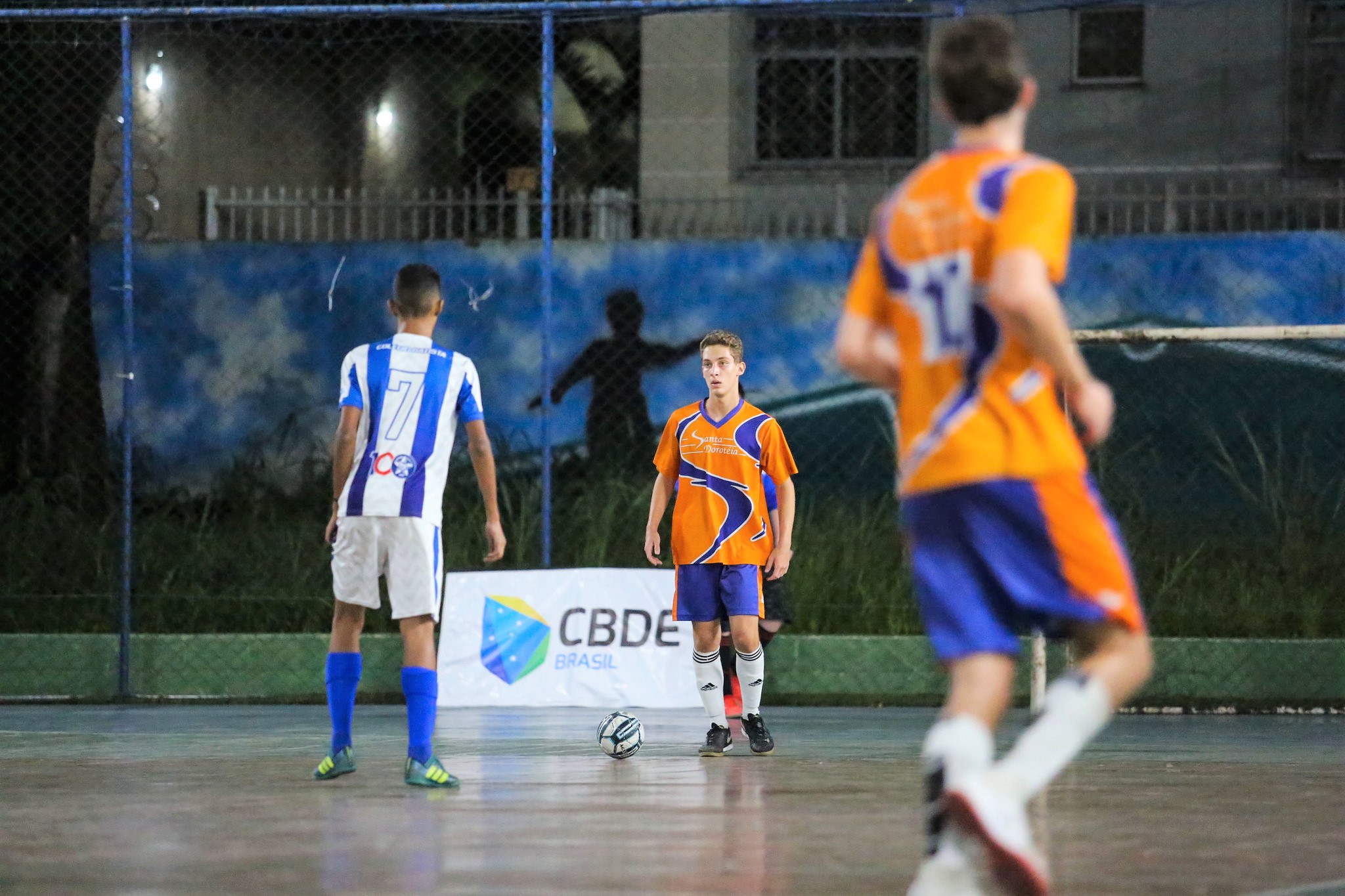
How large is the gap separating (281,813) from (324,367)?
9553mm

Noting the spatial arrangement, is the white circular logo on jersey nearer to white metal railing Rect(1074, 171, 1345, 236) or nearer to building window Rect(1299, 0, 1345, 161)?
white metal railing Rect(1074, 171, 1345, 236)

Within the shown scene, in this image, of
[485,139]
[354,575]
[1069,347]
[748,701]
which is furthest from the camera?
[485,139]

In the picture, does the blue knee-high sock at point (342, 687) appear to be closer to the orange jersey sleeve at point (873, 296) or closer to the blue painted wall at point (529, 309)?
the orange jersey sleeve at point (873, 296)

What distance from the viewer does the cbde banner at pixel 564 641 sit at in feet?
35.0

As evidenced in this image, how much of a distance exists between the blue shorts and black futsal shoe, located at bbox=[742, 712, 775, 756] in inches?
18.0

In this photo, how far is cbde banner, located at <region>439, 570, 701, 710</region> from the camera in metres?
10.7

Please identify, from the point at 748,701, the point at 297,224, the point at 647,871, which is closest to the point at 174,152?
the point at 297,224

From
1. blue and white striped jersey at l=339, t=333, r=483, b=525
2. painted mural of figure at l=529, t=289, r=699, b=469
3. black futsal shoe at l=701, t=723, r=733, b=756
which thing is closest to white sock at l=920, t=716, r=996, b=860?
blue and white striped jersey at l=339, t=333, r=483, b=525

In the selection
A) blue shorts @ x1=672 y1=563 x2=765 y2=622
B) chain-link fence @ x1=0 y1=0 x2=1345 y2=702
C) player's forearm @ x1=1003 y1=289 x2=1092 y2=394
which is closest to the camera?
player's forearm @ x1=1003 y1=289 x2=1092 y2=394

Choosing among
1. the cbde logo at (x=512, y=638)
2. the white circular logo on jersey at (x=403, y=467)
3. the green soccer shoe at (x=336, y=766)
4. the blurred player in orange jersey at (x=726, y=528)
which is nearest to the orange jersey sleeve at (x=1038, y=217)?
the white circular logo on jersey at (x=403, y=467)

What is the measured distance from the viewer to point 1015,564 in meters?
3.69

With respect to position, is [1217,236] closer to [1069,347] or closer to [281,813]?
[281,813]

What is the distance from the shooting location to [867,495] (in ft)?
46.4

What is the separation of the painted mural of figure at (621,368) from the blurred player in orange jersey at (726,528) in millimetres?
6631
